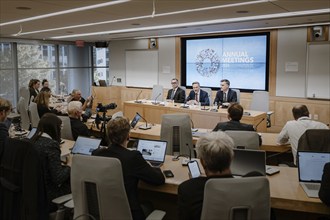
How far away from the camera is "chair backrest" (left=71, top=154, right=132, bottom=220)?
2.22m

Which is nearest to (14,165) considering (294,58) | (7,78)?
(294,58)

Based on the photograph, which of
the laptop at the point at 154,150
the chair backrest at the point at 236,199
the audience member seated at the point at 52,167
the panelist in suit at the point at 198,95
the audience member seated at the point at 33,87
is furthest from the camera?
the audience member seated at the point at 33,87

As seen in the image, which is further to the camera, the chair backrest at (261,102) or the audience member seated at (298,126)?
the chair backrest at (261,102)

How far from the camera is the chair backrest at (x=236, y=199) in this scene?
1.82 m

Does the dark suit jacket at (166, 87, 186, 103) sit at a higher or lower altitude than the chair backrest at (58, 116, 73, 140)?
higher

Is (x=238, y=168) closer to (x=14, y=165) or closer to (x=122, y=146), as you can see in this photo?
(x=122, y=146)

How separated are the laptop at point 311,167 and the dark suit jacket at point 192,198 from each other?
3.09 feet

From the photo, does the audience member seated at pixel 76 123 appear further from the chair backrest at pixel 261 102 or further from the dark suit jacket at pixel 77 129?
the chair backrest at pixel 261 102

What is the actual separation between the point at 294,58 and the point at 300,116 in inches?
182

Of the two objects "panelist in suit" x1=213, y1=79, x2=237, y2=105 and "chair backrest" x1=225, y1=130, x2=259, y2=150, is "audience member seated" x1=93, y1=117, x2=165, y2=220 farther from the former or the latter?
"panelist in suit" x1=213, y1=79, x2=237, y2=105

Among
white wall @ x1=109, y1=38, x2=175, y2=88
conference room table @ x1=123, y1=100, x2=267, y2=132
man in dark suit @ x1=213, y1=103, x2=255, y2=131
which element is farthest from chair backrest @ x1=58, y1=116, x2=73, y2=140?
white wall @ x1=109, y1=38, x2=175, y2=88

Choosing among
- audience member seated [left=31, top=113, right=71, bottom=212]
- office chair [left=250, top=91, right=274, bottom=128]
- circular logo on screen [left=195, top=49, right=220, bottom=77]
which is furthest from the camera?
circular logo on screen [left=195, top=49, right=220, bottom=77]

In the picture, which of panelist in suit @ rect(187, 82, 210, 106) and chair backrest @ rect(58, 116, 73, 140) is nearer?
chair backrest @ rect(58, 116, 73, 140)

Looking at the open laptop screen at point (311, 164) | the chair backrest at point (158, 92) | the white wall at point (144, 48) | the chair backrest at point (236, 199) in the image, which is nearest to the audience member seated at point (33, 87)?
the chair backrest at point (158, 92)
